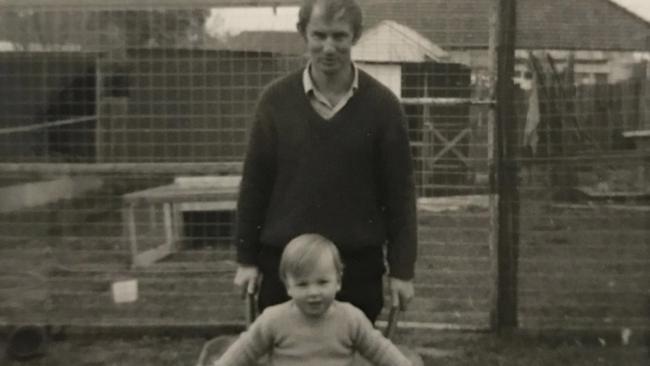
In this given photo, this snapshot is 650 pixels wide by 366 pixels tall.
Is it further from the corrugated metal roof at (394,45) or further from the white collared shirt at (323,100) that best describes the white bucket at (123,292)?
the white collared shirt at (323,100)

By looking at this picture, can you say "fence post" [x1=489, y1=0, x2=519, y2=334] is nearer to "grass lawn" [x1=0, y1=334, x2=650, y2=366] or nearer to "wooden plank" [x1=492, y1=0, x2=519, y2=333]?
"wooden plank" [x1=492, y1=0, x2=519, y2=333]

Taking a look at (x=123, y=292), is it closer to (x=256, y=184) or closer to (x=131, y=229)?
(x=131, y=229)

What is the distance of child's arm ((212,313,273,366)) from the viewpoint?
9.50 ft

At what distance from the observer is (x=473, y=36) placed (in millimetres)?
6824

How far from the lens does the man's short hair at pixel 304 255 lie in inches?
112

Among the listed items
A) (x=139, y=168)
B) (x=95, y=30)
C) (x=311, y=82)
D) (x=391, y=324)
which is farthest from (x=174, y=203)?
(x=391, y=324)

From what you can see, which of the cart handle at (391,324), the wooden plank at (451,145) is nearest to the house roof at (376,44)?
the wooden plank at (451,145)

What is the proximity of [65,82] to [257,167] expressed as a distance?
379cm

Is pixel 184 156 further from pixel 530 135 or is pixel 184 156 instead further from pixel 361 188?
pixel 361 188

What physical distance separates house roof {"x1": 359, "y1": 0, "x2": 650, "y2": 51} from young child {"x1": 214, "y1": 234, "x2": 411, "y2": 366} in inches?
123

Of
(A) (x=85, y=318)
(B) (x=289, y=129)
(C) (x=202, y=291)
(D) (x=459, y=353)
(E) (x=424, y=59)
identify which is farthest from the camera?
(E) (x=424, y=59)

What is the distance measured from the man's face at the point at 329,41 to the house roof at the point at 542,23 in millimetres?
2597

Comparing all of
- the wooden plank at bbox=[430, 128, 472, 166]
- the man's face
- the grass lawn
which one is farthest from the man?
the wooden plank at bbox=[430, 128, 472, 166]

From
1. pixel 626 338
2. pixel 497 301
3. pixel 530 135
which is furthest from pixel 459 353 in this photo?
pixel 530 135
